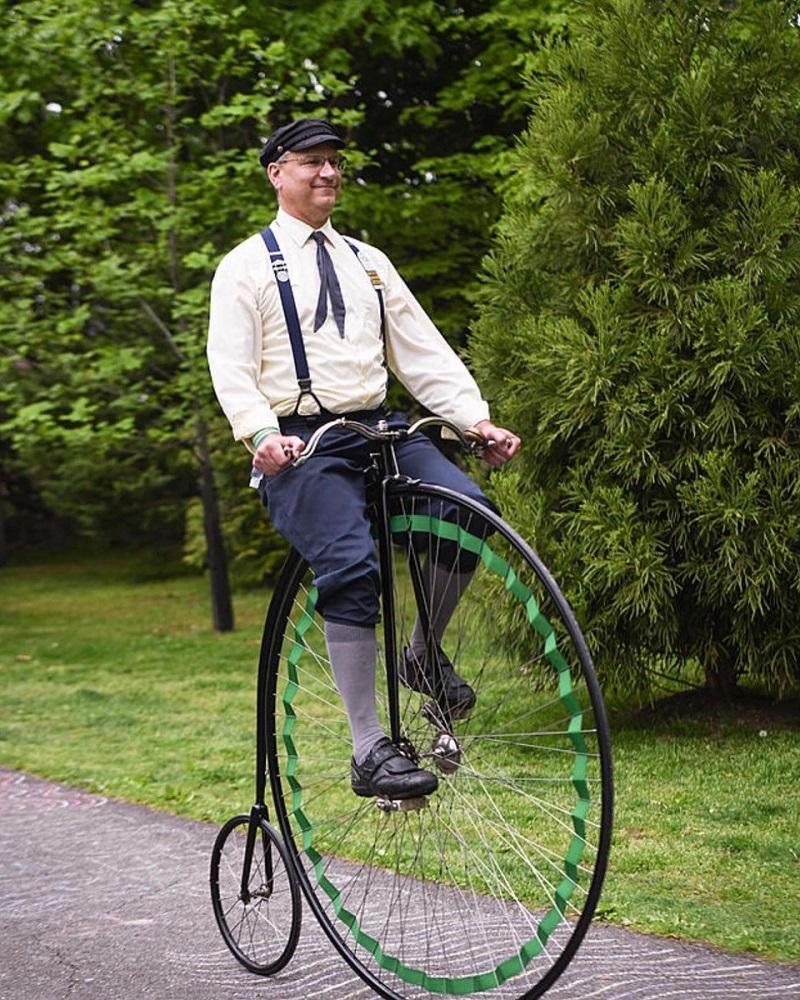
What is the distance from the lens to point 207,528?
13500 millimetres

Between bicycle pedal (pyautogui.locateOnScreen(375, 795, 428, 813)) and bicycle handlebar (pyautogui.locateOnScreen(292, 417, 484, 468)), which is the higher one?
bicycle handlebar (pyautogui.locateOnScreen(292, 417, 484, 468))

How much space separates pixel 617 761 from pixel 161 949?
2914 mm

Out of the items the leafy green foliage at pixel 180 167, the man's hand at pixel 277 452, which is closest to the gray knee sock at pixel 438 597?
the man's hand at pixel 277 452

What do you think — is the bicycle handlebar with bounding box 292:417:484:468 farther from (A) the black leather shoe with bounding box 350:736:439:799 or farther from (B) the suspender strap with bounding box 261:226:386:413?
(A) the black leather shoe with bounding box 350:736:439:799

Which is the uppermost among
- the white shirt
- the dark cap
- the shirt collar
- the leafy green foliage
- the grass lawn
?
the leafy green foliage

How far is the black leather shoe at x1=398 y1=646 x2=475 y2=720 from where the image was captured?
3.84 metres

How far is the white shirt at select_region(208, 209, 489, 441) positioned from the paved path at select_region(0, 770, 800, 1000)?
1.52 m

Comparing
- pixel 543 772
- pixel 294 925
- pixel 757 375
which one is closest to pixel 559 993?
pixel 294 925

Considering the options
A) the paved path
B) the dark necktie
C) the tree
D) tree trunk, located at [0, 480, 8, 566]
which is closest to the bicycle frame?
the dark necktie

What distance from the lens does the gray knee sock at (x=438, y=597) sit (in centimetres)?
388

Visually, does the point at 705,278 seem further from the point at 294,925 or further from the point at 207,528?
the point at 207,528

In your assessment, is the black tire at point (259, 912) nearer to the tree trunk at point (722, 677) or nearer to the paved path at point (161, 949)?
the paved path at point (161, 949)

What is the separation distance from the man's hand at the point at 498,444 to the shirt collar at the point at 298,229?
26.4 inches

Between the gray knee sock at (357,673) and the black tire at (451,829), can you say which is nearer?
the black tire at (451,829)
